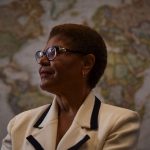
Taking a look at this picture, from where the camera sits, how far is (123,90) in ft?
8.90

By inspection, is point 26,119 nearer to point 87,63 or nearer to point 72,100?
point 72,100

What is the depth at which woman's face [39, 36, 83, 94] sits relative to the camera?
1.58 m

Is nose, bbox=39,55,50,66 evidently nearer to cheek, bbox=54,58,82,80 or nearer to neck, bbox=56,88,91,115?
cheek, bbox=54,58,82,80

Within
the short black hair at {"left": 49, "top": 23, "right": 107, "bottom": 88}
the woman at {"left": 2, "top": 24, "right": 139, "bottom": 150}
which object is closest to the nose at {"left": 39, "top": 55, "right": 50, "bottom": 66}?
the woman at {"left": 2, "top": 24, "right": 139, "bottom": 150}

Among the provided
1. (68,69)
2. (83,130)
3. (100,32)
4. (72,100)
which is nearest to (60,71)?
(68,69)

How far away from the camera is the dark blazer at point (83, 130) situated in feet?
4.78

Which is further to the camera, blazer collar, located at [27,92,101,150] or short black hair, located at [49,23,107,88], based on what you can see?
short black hair, located at [49,23,107,88]

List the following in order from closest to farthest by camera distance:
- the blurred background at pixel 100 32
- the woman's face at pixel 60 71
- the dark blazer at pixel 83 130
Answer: the dark blazer at pixel 83 130 < the woman's face at pixel 60 71 < the blurred background at pixel 100 32

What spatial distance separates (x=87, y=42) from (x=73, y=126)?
1.21ft

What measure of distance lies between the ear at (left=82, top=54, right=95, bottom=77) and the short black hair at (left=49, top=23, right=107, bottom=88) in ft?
0.07

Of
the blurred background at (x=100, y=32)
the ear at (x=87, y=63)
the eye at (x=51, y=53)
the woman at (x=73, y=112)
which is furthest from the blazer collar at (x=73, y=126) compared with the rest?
the blurred background at (x=100, y=32)

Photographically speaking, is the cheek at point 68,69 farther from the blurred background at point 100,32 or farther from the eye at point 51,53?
the blurred background at point 100,32

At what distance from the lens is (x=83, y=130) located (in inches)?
59.9

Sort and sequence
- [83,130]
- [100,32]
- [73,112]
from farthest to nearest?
[100,32]
[73,112]
[83,130]
